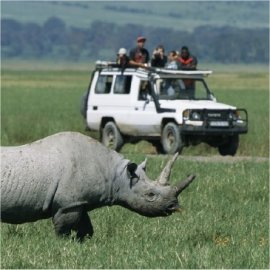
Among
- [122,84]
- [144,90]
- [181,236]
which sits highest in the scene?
[122,84]

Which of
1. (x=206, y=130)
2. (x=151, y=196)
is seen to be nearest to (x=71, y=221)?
(x=151, y=196)

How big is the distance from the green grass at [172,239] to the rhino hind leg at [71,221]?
0.13 metres

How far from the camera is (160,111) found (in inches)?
1049

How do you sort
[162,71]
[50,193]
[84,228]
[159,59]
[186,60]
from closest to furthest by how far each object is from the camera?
[50,193] → [84,228] → [162,71] → [159,59] → [186,60]

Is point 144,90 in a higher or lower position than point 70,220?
higher

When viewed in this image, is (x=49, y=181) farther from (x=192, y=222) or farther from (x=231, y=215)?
(x=231, y=215)

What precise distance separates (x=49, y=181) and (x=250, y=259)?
2.25 metres

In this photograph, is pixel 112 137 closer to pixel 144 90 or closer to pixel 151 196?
pixel 144 90

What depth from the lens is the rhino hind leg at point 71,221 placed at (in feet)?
39.1

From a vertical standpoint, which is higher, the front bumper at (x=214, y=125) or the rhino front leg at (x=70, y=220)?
the rhino front leg at (x=70, y=220)

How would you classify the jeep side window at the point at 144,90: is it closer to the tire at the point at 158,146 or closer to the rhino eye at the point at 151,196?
the tire at the point at 158,146

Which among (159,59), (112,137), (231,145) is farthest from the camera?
(112,137)

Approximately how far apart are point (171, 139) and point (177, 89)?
1204mm

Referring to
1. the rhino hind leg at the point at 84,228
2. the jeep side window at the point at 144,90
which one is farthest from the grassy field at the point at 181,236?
the jeep side window at the point at 144,90
